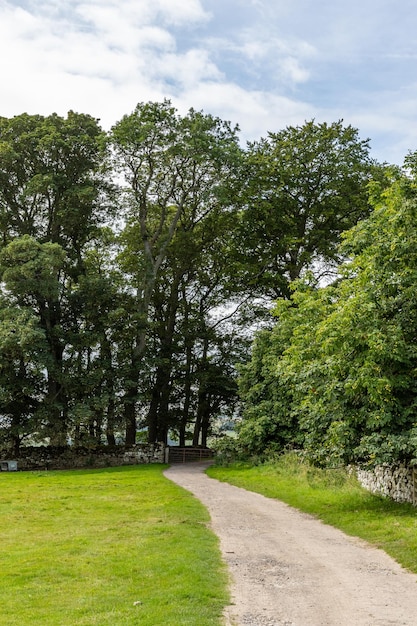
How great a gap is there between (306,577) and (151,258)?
108ft

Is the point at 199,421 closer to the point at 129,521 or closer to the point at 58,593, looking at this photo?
the point at 129,521

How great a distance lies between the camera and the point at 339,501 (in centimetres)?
1712

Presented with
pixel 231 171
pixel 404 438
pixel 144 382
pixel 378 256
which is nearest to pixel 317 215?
pixel 231 171

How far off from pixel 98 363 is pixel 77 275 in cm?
663

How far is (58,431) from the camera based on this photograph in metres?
33.8

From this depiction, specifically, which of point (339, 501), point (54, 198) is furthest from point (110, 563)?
point (54, 198)

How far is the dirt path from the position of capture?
7238 mm

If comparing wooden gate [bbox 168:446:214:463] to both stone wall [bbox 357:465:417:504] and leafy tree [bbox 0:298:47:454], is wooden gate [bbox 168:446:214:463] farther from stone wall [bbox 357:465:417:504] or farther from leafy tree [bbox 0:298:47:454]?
stone wall [bbox 357:465:417:504]

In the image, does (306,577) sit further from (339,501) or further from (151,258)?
(151,258)

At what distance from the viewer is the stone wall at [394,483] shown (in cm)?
1549

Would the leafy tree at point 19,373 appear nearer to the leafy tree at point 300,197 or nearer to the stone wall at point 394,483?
the leafy tree at point 300,197

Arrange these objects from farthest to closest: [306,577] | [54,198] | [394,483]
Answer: [54,198]
[394,483]
[306,577]

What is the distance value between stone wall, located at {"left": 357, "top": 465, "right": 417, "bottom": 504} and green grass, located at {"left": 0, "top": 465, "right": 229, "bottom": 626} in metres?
5.47

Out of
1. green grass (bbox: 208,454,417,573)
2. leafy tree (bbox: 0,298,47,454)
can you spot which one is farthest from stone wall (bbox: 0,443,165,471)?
green grass (bbox: 208,454,417,573)
